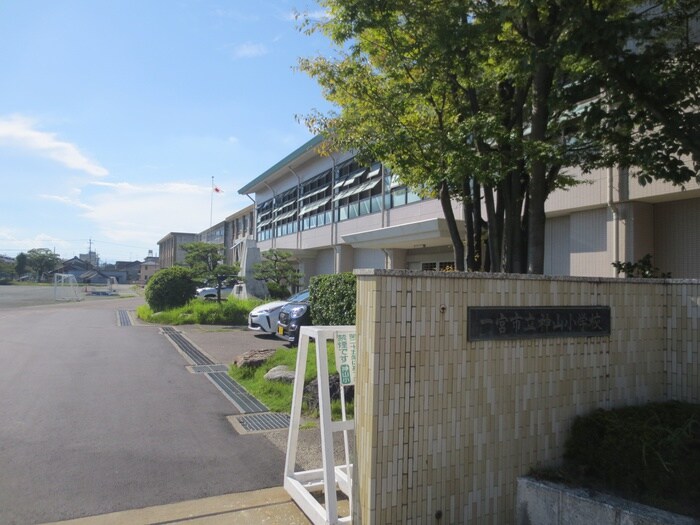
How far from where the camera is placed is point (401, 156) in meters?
7.16

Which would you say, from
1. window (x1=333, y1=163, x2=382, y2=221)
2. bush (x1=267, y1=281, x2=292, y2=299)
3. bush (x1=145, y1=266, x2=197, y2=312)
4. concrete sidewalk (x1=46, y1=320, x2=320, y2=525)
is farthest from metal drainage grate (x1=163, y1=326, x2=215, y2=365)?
window (x1=333, y1=163, x2=382, y2=221)

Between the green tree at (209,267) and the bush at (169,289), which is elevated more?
the green tree at (209,267)

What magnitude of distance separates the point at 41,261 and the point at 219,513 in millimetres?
97963

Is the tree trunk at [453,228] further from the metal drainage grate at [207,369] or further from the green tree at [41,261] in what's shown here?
the green tree at [41,261]

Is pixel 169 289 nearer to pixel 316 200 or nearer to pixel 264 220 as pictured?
pixel 316 200

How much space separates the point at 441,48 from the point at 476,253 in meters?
2.93

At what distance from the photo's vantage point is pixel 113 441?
5.62 metres

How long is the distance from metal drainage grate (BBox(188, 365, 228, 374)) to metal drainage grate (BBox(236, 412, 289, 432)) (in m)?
3.05

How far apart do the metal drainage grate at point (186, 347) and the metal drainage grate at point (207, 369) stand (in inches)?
14.3

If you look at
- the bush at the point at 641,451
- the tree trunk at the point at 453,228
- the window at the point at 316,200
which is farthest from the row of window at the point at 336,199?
the bush at the point at 641,451

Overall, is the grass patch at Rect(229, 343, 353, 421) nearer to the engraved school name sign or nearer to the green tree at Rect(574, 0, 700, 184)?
the engraved school name sign

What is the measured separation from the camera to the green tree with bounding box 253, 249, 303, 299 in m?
22.2

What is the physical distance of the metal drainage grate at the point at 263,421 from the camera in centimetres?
630

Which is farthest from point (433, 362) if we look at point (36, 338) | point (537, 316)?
point (36, 338)
